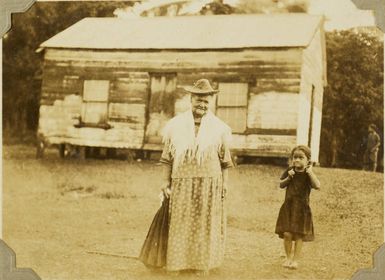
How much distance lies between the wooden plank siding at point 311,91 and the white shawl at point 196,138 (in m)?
0.49

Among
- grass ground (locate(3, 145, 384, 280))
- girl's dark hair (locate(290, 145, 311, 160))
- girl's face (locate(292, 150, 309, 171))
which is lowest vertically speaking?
grass ground (locate(3, 145, 384, 280))

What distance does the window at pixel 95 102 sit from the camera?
424 centimetres

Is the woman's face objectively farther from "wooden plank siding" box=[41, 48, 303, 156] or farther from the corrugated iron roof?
the corrugated iron roof

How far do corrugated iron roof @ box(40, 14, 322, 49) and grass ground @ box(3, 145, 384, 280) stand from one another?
2.69 ft

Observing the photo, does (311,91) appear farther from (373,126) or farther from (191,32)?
(191,32)

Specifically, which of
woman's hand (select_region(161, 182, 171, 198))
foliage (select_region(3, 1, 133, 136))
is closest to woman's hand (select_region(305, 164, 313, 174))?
woman's hand (select_region(161, 182, 171, 198))

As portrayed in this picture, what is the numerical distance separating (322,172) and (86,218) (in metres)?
1.60

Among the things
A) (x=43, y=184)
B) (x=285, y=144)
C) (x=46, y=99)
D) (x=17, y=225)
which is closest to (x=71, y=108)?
(x=46, y=99)

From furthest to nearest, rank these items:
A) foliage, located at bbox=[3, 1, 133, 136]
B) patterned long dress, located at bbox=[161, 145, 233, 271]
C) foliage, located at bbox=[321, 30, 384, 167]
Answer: foliage, located at bbox=[3, 1, 133, 136] → foliage, located at bbox=[321, 30, 384, 167] → patterned long dress, located at bbox=[161, 145, 233, 271]

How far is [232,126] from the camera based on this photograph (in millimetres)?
3967

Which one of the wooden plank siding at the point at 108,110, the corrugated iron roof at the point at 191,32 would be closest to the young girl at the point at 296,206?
the corrugated iron roof at the point at 191,32

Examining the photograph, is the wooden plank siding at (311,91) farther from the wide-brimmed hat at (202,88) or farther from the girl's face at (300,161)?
the wide-brimmed hat at (202,88)

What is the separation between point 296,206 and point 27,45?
2.15 m

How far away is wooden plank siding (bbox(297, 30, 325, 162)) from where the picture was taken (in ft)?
12.8
